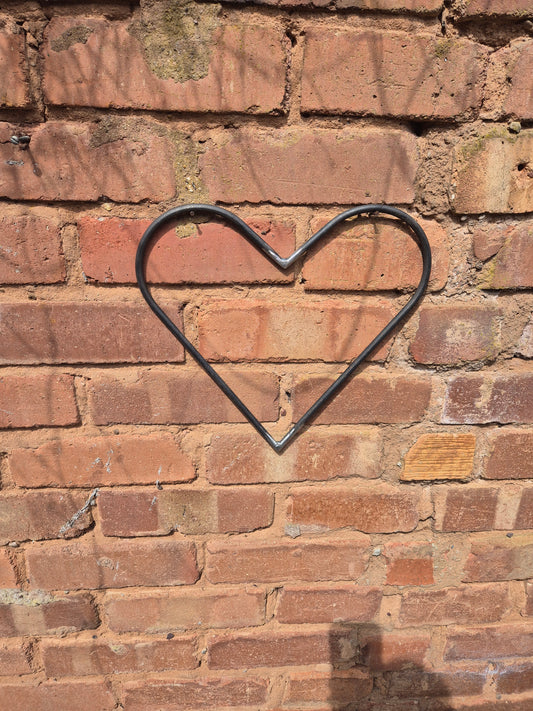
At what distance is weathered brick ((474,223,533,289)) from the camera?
642mm

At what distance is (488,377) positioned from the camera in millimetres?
699

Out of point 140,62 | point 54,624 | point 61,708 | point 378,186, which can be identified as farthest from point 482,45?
point 61,708

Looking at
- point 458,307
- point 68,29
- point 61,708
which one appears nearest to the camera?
point 68,29

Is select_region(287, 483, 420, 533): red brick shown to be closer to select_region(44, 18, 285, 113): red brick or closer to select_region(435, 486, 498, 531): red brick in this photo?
select_region(435, 486, 498, 531): red brick

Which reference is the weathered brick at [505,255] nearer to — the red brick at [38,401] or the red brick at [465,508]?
the red brick at [465,508]

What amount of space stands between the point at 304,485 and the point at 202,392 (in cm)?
25

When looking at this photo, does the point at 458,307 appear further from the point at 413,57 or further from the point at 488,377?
the point at 413,57

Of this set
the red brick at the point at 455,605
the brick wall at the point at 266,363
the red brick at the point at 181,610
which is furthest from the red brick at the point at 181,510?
the red brick at the point at 455,605

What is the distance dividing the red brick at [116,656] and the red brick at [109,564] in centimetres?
12

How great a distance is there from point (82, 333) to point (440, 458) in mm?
625

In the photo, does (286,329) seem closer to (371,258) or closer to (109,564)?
(371,258)

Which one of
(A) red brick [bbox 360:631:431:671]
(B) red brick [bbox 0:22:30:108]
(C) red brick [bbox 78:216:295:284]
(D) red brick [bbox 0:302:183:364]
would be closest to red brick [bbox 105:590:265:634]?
(A) red brick [bbox 360:631:431:671]

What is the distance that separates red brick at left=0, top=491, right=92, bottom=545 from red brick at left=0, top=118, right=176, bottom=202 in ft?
1.55

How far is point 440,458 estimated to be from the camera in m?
0.73
